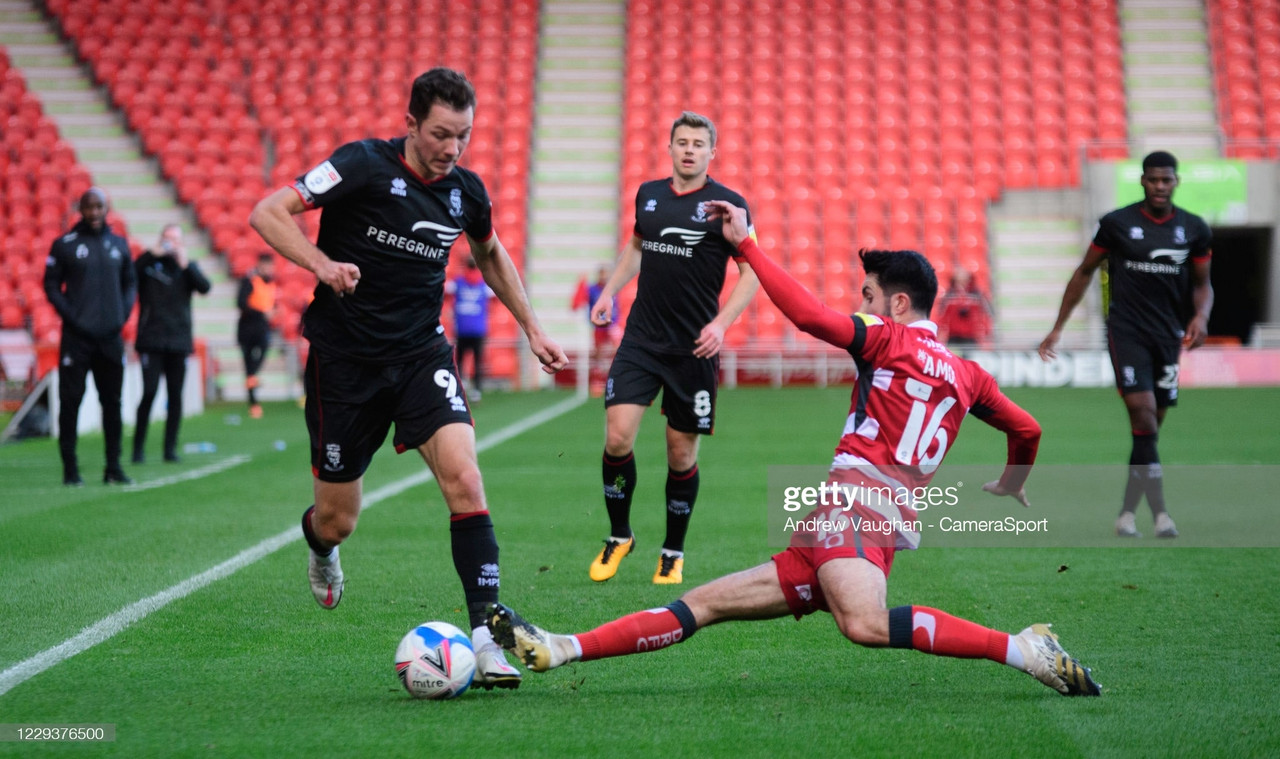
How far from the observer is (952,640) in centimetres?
423

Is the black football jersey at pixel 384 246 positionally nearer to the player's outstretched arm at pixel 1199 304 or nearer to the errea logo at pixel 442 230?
the errea logo at pixel 442 230

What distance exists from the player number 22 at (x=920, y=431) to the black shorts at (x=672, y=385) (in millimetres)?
2223

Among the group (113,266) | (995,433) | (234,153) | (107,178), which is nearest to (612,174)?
(234,153)

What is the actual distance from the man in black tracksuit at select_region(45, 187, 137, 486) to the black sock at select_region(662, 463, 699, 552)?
534 centimetres

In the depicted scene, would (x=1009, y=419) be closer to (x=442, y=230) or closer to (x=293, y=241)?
(x=442, y=230)

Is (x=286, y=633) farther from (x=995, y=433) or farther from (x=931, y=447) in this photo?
(x=995, y=433)

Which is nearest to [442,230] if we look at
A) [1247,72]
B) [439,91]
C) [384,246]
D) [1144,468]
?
[384,246]

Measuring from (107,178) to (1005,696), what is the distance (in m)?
24.4

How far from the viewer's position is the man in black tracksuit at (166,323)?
1194 cm

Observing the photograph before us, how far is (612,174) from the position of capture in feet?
86.0

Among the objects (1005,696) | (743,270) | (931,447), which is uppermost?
(743,270)

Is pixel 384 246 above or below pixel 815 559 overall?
above

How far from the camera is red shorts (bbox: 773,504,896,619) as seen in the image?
4.37 m

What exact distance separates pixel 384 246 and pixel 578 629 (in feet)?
5.57
